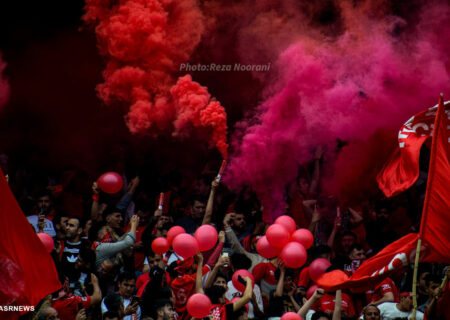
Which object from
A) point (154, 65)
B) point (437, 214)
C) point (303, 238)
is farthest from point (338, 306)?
point (154, 65)

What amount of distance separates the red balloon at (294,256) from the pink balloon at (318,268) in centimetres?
13

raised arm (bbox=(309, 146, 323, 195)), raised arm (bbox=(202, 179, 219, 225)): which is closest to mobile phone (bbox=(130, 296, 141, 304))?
raised arm (bbox=(202, 179, 219, 225))

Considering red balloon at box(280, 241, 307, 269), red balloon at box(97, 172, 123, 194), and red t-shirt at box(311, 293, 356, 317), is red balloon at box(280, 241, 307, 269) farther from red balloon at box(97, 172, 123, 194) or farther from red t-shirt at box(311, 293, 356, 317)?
red balloon at box(97, 172, 123, 194)

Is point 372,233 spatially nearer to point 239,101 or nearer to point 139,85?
point 239,101

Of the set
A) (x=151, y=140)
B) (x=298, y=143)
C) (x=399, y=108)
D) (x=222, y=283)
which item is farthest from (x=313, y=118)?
(x=222, y=283)

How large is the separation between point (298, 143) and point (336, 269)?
6.87ft

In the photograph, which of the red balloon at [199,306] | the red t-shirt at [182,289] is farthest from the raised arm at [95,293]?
the red balloon at [199,306]

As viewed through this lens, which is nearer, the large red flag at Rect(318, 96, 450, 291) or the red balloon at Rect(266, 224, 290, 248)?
the large red flag at Rect(318, 96, 450, 291)

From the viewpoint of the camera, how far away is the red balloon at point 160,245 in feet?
23.0

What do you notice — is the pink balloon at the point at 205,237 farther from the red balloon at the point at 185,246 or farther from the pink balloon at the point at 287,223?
the pink balloon at the point at 287,223

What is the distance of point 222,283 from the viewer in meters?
6.39

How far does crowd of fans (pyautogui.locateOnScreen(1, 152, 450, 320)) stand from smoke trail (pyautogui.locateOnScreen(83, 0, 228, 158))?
69 centimetres

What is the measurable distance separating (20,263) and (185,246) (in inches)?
57.6

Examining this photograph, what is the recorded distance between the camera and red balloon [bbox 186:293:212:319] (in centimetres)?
595
